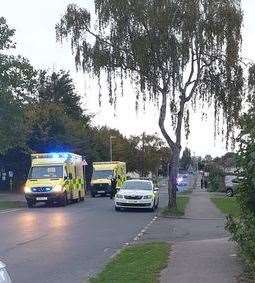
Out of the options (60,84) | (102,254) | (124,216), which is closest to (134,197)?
(124,216)

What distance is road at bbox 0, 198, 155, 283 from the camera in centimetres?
1116

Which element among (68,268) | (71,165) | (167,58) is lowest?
(68,268)

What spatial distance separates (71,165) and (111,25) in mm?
11834

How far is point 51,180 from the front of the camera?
114 feet

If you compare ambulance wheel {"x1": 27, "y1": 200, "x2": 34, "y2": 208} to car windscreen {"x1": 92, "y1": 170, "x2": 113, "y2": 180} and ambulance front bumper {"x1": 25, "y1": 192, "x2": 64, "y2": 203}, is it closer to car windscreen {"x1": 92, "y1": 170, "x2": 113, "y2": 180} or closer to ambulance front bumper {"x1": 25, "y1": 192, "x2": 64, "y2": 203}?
ambulance front bumper {"x1": 25, "y1": 192, "x2": 64, "y2": 203}

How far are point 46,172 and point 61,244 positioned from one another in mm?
20023

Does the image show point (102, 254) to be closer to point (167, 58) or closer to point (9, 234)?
point (9, 234)

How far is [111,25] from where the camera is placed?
2827cm

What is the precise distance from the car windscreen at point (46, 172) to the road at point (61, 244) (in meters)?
9.63

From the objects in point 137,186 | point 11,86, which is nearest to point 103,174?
point 11,86

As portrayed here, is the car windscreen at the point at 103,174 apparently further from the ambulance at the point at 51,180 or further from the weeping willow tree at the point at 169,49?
the weeping willow tree at the point at 169,49

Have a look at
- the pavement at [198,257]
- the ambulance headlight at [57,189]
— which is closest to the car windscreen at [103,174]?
the ambulance headlight at [57,189]

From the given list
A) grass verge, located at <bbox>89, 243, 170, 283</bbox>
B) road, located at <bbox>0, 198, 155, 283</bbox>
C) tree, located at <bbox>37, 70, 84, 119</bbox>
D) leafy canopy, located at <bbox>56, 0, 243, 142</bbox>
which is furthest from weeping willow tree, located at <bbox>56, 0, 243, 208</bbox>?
tree, located at <bbox>37, 70, 84, 119</bbox>

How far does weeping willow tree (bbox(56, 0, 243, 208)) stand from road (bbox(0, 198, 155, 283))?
6141 millimetres
